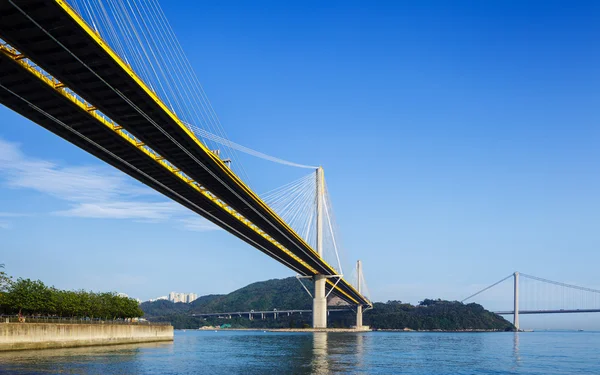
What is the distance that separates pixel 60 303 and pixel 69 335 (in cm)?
991

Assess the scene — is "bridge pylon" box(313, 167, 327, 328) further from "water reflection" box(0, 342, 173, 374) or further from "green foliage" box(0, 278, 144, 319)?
"water reflection" box(0, 342, 173, 374)

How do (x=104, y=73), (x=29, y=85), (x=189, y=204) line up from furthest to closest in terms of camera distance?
1. (x=189, y=204)
2. (x=29, y=85)
3. (x=104, y=73)

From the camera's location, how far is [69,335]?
48.8 meters

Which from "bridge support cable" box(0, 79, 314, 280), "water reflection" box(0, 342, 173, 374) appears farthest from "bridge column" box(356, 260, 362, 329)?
"water reflection" box(0, 342, 173, 374)

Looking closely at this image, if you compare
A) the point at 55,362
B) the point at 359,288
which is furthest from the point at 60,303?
the point at 359,288

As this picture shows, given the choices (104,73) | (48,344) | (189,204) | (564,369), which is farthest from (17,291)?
(564,369)

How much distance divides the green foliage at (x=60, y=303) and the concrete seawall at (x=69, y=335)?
5195 mm

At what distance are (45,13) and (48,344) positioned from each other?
29.9m

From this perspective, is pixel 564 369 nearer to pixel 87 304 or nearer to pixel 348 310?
pixel 87 304

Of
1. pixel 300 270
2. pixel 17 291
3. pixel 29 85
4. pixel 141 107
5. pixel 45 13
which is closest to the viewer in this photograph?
pixel 45 13

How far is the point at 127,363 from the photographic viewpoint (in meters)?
36.1

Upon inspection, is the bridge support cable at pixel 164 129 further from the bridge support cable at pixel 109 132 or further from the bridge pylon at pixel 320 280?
the bridge pylon at pixel 320 280

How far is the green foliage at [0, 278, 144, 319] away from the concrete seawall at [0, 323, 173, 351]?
205 inches

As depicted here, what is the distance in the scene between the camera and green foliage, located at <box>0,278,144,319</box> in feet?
169
